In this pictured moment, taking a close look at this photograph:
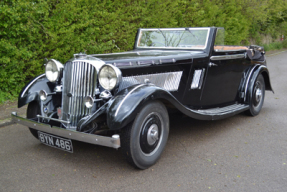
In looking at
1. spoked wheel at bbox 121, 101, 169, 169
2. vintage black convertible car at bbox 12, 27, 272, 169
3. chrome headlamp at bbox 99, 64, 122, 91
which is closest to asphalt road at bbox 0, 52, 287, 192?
spoked wheel at bbox 121, 101, 169, 169

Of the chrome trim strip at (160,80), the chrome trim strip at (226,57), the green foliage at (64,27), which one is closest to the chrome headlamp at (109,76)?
the chrome trim strip at (160,80)

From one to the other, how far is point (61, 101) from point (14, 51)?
278cm

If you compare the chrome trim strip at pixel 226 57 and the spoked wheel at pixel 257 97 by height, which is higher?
the chrome trim strip at pixel 226 57

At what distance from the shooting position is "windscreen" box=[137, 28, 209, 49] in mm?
4207

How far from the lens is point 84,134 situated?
8.55 ft

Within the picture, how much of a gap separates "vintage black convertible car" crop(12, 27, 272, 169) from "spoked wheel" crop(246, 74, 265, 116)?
30 centimetres

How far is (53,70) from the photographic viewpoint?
336cm

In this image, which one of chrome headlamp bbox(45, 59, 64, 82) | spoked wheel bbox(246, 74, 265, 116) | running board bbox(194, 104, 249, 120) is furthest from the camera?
spoked wheel bbox(246, 74, 265, 116)

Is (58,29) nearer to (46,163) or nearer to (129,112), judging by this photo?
(46,163)

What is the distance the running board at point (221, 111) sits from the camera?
3818 millimetres

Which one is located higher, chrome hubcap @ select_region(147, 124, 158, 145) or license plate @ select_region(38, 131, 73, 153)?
chrome hubcap @ select_region(147, 124, 158, 145)

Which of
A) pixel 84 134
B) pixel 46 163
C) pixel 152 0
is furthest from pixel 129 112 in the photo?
pixel 152 0

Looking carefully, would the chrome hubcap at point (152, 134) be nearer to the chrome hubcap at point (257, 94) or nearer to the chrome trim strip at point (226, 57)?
the chrome trim strip at point (226, 57)

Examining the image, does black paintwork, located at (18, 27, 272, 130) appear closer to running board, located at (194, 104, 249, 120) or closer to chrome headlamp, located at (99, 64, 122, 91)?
running board, located at (194, 104, 249, 120)
